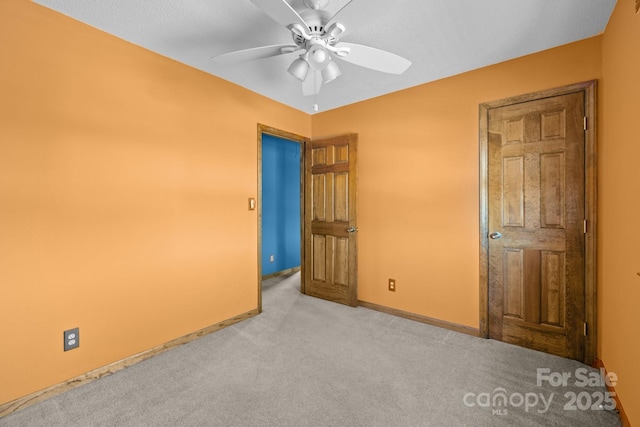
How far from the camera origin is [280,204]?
4824 millimetres

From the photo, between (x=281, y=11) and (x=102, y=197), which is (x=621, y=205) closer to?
(x=281, y=11)

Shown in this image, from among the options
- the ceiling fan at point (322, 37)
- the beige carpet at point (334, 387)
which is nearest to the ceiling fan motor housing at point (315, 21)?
the ceiling fan at point (322, 37)

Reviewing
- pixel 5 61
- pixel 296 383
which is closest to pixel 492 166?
pixel 296 383

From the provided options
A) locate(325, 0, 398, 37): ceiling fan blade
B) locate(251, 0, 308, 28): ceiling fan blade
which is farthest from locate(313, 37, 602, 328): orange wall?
locate(251, 0, 308, 28): ceiling fan blade

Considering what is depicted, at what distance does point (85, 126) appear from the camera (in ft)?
6.37

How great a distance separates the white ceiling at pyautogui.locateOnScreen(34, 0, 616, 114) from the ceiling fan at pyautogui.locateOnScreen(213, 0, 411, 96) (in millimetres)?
102

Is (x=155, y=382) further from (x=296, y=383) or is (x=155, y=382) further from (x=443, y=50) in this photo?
(x=443, y=50)

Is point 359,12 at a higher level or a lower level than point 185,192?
higher

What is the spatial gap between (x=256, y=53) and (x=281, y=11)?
Answer: 1.40ft

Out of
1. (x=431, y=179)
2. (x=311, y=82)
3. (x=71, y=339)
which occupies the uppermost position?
(x=311, y=82)

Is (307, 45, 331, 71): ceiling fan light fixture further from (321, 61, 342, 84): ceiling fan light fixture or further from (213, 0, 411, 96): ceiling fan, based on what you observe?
(321, 61, 342, 84): ceiling fan light fixture

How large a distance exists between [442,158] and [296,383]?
2.37m

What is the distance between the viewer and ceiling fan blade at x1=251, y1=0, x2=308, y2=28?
50.9 inches

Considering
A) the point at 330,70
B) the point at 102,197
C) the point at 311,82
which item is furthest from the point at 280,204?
the point at 330,70
